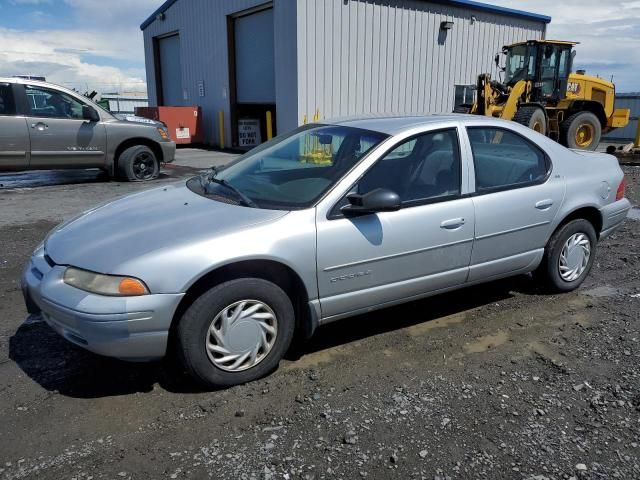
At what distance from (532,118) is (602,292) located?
933cm

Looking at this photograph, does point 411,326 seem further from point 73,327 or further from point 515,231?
point 73,327

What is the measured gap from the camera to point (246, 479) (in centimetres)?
231

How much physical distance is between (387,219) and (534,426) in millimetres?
1392

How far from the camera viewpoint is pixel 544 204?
4.04m

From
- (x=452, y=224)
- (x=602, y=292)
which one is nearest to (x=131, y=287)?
(x=452, y=224)

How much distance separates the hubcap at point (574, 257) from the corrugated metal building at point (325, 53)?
8.24 metres

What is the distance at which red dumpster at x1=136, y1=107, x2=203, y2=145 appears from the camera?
1844 centimetres

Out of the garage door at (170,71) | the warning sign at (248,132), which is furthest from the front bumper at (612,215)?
the garage door at (170,71)

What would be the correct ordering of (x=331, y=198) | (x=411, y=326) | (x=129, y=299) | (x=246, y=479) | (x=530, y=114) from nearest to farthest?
1. (x=246, y=479)
2. (x=129, y=299)
3. (x=331, y=198)
4. (x=411, y=326)
5. (x=530, y=114)

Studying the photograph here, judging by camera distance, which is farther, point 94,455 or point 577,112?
point 577,112

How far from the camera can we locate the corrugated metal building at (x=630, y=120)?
26172 mm

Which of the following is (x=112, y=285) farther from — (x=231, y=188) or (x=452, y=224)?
(x=452, y=224)

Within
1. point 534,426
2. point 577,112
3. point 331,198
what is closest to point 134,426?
point 331,198

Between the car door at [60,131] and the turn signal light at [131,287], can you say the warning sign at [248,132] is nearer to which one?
the car door at [60,131]
